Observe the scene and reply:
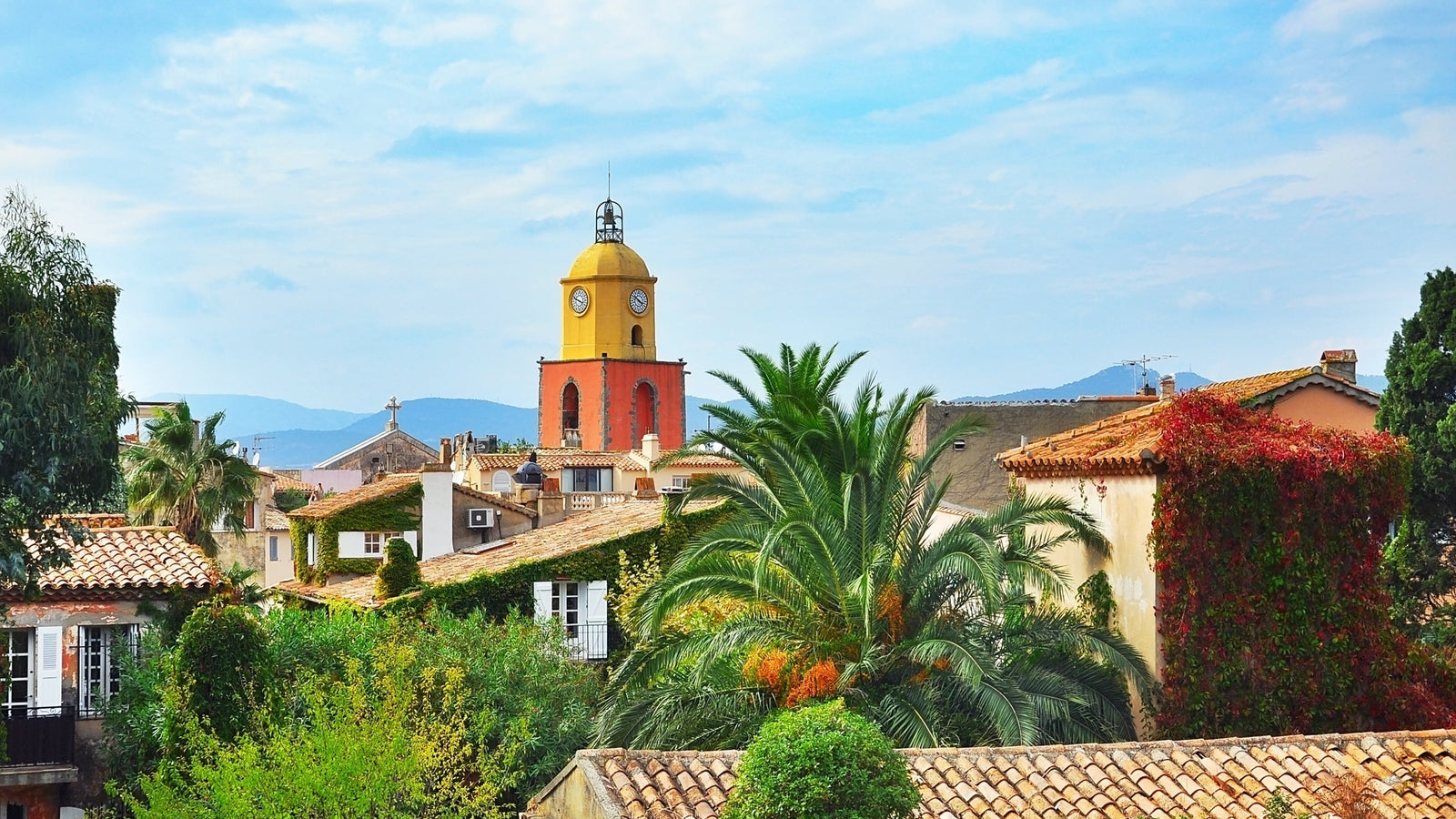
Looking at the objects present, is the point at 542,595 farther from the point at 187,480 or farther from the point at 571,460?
the point at 571,460

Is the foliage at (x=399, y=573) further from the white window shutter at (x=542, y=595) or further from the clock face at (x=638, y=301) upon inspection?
the clock face at (x=638, y=301)

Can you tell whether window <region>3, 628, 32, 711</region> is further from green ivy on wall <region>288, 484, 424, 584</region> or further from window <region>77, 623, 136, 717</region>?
green ivy on wall <region>288, 484, 424, 584</region>

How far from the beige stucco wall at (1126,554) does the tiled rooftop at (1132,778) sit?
3.78 metres

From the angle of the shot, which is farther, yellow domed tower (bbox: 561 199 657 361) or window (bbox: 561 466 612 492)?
yellow domed tower (bbox: 561 199 657 361)

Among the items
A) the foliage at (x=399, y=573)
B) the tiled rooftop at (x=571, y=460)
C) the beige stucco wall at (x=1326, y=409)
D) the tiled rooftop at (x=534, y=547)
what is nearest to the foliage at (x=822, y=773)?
the beige stucco wall at (x=1326, y=409)

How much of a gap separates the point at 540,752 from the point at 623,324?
247 feet

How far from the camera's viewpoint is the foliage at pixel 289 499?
242 ft

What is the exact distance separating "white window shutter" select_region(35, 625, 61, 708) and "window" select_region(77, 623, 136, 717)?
334 millimetres

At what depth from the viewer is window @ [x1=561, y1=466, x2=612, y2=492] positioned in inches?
2726

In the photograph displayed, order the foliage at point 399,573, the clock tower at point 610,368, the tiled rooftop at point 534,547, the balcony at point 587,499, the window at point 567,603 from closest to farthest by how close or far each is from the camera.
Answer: the foliage at point 399,573, the window at point 567,603, the tiled rooftop at point 534,547, the balcony at point 587,499, the clock tower at point 610,368

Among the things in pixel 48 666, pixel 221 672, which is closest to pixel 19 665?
pixel 48 666

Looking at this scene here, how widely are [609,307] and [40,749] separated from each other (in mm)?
76372

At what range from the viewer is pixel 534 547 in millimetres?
37719

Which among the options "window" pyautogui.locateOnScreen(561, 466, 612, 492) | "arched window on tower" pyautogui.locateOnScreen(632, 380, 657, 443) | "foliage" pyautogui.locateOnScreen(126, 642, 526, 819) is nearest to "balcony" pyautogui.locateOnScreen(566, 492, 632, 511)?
"window" pyautogui.locateOnScreen(561, 466, 612, 492)
